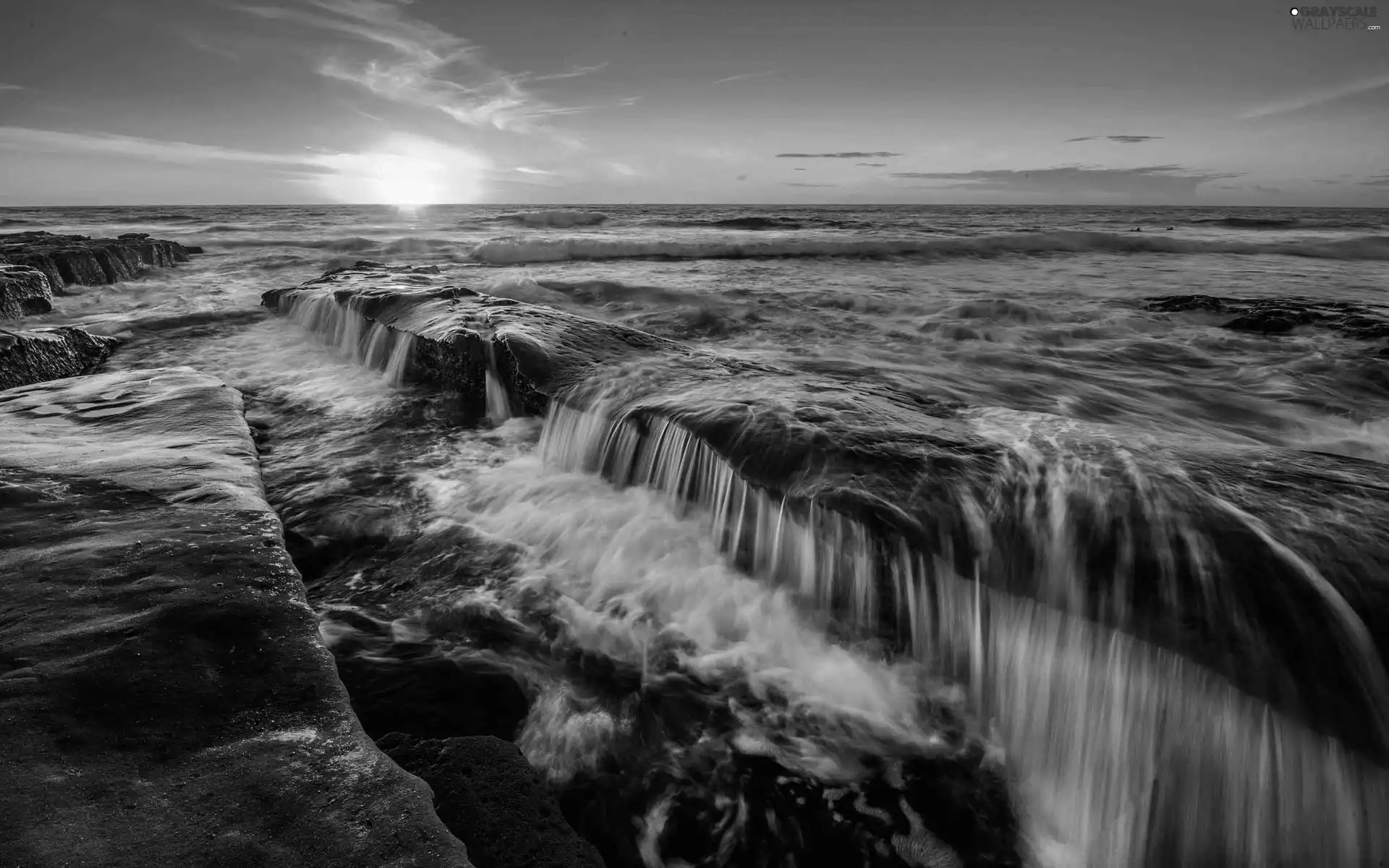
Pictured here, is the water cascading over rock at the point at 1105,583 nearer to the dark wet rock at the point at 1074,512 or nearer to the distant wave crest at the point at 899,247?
the dark wet rock at the point at 1074,512

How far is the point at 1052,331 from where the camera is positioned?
10.1 meters

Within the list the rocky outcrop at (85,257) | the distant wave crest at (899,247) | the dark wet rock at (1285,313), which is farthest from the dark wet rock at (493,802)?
the distant wave crest at (899,247)

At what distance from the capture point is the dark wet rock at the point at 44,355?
603cm

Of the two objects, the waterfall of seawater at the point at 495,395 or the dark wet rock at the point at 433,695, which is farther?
the waterfall of seawater at the point at 495,395

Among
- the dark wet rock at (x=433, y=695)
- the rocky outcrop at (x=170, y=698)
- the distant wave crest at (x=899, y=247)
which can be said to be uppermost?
the distant wave crest at (x=899, y=247)

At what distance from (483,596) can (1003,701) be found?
9.32 ft

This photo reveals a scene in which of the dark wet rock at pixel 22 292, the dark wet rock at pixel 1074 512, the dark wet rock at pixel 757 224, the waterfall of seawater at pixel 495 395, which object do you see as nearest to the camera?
the dark wet rock at pixel 1074 512

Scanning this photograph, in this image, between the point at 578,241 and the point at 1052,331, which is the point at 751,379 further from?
the point at 578,241

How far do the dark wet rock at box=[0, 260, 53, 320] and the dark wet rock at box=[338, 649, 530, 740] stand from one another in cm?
1229

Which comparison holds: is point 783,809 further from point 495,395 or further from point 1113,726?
point 495,395

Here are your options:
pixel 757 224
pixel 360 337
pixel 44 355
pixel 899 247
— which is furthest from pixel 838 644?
pixel 757 224

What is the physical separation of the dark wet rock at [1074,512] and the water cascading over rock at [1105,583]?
12 mm

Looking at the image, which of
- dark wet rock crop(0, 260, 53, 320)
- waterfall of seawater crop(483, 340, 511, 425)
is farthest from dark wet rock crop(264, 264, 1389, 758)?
dark wet rock crop(0, 260, 53, 320)

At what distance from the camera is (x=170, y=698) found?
2.05 metres
